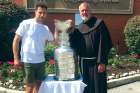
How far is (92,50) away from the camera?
7695mm

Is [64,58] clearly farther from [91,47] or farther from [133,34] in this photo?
[133,34]

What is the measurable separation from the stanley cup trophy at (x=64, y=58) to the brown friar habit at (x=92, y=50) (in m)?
0.12

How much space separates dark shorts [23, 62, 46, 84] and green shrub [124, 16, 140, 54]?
6.11 m

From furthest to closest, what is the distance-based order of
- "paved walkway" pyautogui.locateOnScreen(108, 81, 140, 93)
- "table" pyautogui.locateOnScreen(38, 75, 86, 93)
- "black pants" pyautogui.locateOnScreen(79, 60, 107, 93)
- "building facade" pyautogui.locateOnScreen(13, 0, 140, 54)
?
"building facade" pyautogui.locateOnScreen(13, 0, 140, 54) < "paved walkway" pyautogui.locateOnScreen(108, 81, 140, 93) < "black pants" pyautogui.locateOnScreen(79, 60, 107, 93) < "table" pyautogui.locateOnScreen(38, 75, 86, 93)

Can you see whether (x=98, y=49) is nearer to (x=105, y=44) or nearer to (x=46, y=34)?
(x=105, y=44)

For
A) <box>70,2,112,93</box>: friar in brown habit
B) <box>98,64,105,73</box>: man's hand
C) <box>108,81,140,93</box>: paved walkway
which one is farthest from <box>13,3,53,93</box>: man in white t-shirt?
<box>108,81,140,93</box>: paved walkway

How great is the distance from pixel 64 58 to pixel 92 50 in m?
0.47

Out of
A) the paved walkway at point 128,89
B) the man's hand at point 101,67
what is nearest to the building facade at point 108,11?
the paved walkway at point 128,89

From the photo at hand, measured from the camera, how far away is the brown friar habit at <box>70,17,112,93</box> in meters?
7.64

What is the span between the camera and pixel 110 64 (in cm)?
1215

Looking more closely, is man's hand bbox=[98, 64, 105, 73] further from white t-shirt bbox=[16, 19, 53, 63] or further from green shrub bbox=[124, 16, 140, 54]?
green shrub bbox=[124, 16, 140, 54]

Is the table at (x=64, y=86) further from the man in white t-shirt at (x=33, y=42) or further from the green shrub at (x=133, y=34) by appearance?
the green shrub at (x=133, y=34)

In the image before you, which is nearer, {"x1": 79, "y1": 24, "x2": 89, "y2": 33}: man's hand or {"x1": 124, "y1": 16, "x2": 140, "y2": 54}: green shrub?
{"x1": 79, "y1": 24, "x2": 89, "y2": 33}: man's hand

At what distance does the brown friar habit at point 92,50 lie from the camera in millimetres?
7645
